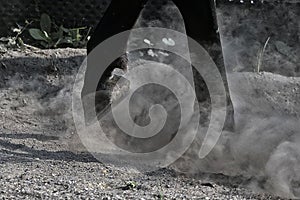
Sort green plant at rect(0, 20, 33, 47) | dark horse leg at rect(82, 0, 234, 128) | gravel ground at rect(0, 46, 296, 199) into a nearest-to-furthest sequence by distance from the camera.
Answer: gravel ground at rect(0, 46, 296, 199) < dark horse leg at rect(82, 0, 234, 128) < green plant at rect(0, 20, 33, 47)

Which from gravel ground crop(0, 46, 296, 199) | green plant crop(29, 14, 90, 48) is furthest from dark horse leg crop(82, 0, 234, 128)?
green plant crop(29, 14, 90, 48)

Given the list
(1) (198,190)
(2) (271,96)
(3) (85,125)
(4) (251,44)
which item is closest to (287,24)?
(4) (251,44)

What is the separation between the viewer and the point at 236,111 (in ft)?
12.8

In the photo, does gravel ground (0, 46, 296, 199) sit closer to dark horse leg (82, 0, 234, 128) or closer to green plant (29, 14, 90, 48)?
green plant (29, 14, 90, 48)

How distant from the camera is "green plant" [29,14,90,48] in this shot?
513 centimetres

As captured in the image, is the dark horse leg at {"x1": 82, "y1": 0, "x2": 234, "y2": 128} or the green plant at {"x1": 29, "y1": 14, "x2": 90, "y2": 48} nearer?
the dark horse leg at {"x1": 82, "y1": 0, "x2": 234, "y2": 128}

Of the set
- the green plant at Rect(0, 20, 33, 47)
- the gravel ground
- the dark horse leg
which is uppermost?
the dark horse leg

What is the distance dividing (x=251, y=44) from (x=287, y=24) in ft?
0.97

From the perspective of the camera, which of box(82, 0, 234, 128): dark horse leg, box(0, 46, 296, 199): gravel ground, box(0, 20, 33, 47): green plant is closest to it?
box(0, 46, 296, 199): gravel ground

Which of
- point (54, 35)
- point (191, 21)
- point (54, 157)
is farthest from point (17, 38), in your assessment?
point (191, 21)

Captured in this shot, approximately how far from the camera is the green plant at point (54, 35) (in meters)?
5.13

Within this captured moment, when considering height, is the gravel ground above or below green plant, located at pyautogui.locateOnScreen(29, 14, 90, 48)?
below

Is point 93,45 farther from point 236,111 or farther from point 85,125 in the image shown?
point 236,111

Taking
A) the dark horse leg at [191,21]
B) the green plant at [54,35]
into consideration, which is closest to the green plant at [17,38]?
the green plant at [54,35]
